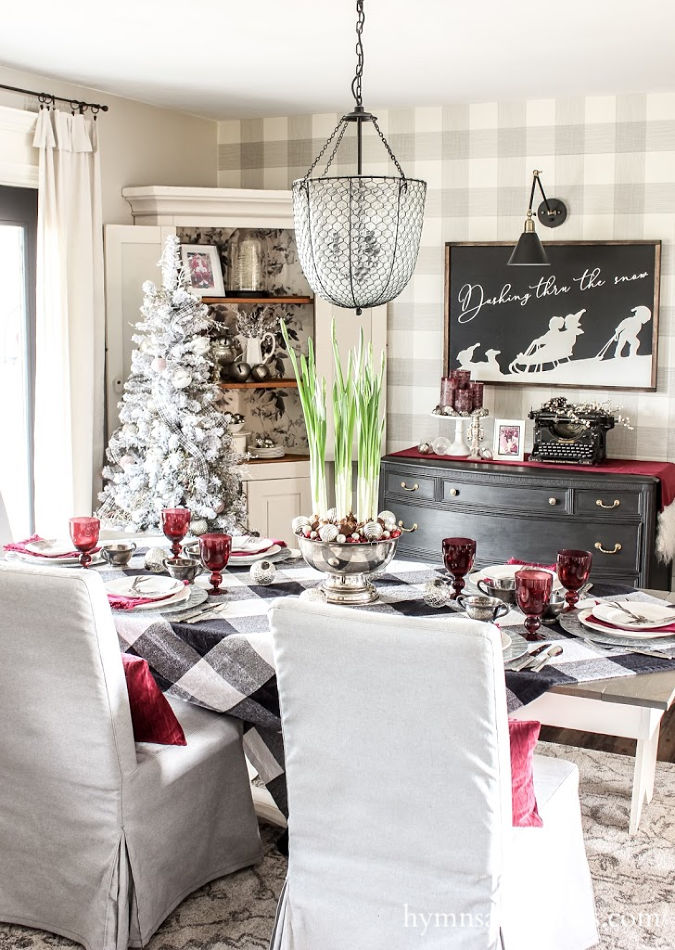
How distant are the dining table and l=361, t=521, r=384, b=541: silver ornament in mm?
188

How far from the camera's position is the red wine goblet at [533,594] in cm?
240

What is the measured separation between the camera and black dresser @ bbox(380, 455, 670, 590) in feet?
14.4

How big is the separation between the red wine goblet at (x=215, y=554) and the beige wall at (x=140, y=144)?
2.61 meters

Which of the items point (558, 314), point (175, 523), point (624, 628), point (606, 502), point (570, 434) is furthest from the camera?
point (558, 314)

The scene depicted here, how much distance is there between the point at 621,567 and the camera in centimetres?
442

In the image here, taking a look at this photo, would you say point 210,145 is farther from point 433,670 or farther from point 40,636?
point 433,670

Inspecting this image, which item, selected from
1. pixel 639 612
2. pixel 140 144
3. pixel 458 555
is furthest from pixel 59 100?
pixel 639 612

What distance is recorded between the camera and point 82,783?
2348mm

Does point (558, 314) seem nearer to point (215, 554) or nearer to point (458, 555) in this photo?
point (458, 555)

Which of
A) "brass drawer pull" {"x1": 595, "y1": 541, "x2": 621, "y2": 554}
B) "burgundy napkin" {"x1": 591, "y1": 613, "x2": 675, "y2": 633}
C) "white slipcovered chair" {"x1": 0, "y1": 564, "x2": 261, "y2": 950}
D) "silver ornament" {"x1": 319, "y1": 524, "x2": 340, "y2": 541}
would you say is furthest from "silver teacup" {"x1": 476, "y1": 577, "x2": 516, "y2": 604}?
"brass drawer pull" {"x1": 595, "y1": 541, "x2": 621, "y2": 554}

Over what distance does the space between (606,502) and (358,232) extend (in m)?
2.32

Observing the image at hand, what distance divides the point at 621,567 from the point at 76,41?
3.08 m

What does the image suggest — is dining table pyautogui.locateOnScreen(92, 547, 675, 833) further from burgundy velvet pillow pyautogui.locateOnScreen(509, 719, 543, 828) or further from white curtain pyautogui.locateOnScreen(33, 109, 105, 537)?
white curtain pyautogui.locateOnScreen(33, 109, 105, 537)

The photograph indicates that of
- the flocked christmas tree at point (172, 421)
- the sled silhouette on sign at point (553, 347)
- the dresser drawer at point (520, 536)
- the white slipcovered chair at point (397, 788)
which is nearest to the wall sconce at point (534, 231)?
the sled silhouette on sign at point (553, 347)
